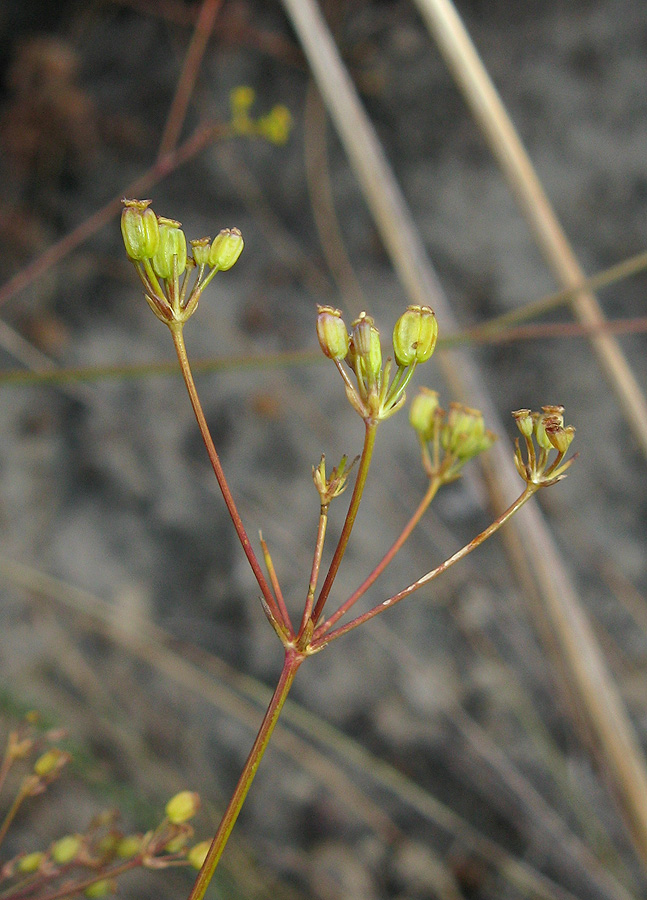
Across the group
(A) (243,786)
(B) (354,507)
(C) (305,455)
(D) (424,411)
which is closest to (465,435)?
(D) (424,411)

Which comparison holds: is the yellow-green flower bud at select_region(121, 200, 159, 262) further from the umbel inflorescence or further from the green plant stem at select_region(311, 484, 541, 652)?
the green plant stem at select_region(311, 484, 541, 652)

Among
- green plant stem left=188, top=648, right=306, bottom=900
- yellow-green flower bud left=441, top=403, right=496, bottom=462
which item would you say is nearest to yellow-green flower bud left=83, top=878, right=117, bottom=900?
green plant stem left=188, top=648, right=306, bottom=900

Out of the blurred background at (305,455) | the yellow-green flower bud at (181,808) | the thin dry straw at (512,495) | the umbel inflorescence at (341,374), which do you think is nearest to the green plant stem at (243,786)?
the umbel inflorescence at (341,374)

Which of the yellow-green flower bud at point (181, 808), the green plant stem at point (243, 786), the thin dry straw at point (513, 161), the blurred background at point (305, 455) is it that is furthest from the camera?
the blurred background at point (305, 455)

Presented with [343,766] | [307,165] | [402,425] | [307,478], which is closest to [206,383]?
[307,478]

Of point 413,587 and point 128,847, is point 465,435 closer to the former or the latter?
point 413,587

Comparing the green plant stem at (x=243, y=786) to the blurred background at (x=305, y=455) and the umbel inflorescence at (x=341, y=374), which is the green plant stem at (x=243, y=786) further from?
the blurred background at (x=305, y=455)
